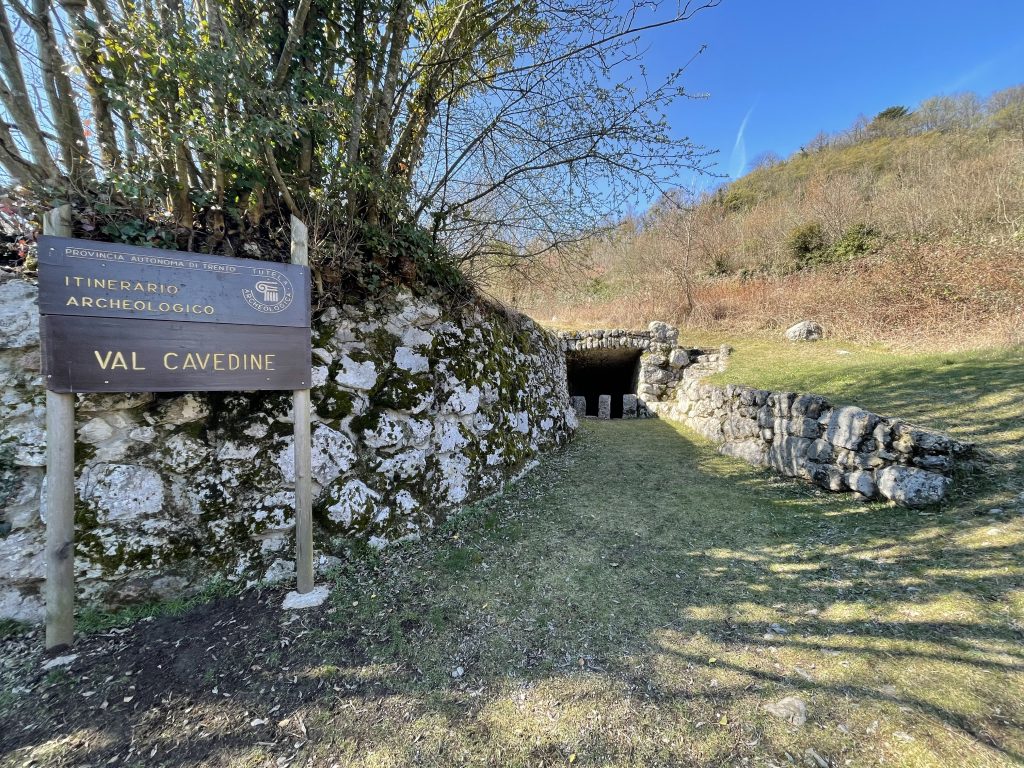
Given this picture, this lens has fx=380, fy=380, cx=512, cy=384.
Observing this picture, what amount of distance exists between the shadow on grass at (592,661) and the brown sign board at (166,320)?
1.47 metres

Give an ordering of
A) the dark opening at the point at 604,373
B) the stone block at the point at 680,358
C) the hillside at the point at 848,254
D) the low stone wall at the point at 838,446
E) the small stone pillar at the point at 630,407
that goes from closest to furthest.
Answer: the low stone wall at the point at 838,446 < the hillside at the point at 848,254 < the stone block at the point at 680,358 < the small stone pillar at the point at 630,407 < the dark opening at the point at 604,373

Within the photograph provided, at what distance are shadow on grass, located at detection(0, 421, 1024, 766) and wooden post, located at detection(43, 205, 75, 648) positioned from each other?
0.23 m

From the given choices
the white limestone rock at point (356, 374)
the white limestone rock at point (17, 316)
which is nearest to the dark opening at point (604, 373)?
the white limestone rock at point (356, 374)

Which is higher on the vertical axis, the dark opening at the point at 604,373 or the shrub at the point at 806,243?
the shrub at the point at 806,243

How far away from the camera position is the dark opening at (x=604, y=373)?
1059cm

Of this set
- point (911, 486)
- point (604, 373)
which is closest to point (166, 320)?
point (911, 486)

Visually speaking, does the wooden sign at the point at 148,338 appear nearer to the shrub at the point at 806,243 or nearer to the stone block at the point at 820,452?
the stone block at the point at 820,452

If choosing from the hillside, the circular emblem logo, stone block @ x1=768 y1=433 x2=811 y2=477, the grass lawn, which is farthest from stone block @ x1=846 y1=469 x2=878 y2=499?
the circular emblem logo

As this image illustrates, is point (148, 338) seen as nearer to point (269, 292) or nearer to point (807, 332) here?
point (269, 292)

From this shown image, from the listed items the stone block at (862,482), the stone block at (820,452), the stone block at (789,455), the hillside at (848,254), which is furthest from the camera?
the hillside at (848,254)

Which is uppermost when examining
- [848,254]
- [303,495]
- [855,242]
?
[855,242]

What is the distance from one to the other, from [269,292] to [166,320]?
552 millimetres

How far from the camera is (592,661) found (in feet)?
6.70

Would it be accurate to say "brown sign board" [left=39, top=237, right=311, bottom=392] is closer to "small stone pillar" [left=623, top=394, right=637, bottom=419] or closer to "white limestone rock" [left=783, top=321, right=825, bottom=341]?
"small stone pillar" [left=623, top=394, right=637, bottom=419]
